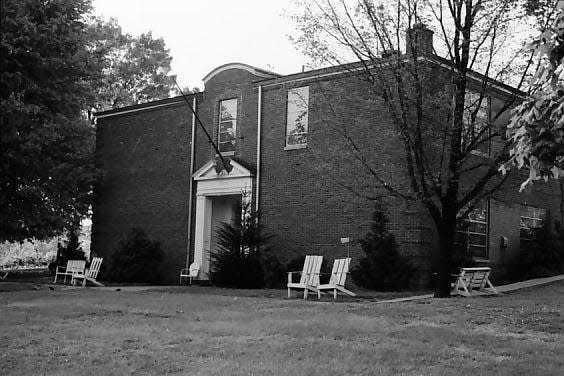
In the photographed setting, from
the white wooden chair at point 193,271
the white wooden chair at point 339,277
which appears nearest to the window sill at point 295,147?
the white wooden chair at point 193,271

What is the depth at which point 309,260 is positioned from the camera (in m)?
17.3

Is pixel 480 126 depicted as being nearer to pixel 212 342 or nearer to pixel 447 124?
pixel 447 124

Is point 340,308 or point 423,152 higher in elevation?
point 423,152

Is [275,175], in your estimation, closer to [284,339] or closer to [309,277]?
[309,277]

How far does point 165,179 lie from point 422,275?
436 inches

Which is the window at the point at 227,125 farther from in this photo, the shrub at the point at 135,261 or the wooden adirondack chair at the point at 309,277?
the wooden adirondack chair at the point at 309,277

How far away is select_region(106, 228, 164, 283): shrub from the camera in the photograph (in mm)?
23703

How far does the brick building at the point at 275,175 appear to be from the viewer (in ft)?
62.1

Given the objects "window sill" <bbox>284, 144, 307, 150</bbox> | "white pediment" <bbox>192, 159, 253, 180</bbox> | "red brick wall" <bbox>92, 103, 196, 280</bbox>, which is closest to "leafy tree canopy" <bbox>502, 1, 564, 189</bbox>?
"window sill" <bbox>284, 144, 307, 150</bbox>

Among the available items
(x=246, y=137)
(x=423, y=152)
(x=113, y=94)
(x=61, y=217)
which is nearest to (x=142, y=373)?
(x=423, y=152)

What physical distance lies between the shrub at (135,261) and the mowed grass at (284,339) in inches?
415

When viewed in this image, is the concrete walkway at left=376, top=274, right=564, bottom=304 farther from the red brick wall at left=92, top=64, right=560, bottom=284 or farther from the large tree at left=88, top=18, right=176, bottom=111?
the large tree at left=88, top=18, right=176, bottom=111

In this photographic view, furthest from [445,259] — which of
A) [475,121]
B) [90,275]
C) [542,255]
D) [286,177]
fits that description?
[90,275]

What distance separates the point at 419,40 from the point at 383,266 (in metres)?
6.01
